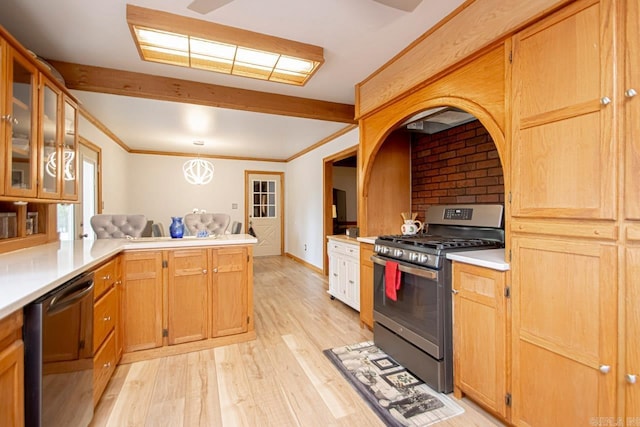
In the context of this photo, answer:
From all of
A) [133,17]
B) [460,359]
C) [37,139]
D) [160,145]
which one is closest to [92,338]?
[37,139]

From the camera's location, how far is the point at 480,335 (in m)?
1.71

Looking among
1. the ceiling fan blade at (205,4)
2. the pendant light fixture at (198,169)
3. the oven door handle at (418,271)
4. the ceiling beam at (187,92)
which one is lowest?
the oven door handle at (418,271)

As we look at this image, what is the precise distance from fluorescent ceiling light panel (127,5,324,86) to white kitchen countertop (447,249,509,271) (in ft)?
5.85

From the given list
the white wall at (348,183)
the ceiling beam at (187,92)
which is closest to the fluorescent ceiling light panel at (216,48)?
the ceiling beam at (187,92)

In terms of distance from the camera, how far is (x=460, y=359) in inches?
72.7

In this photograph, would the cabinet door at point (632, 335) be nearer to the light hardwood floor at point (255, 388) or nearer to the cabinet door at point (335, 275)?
the light hardwood floor at point (255, 388)

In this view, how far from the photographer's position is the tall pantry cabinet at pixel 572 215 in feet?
3.81

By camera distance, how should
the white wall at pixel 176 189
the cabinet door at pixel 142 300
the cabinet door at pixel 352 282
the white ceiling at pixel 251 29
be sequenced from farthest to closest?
the white wall at pixel 176 189
the cabinet door at pixel 352 282
the cabinet door at pixel 142 300
the white ceiling at pixel 251 29

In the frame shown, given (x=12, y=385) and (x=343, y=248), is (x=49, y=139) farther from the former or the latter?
(x=343, y=248)

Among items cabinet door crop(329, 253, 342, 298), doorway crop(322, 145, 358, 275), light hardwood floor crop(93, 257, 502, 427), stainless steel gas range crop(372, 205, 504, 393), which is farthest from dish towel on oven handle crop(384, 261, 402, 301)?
doorway crop(322, 145, 358, 275)

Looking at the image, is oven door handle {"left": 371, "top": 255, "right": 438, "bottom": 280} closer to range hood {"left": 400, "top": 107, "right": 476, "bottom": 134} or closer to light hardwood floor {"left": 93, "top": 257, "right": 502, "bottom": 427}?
light hardwood floor {"left": 93, "top": 257, "right": 502, "bottom": 427}

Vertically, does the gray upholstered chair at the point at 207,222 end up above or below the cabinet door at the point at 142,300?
above

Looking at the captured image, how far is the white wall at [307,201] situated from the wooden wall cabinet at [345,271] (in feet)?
4.77

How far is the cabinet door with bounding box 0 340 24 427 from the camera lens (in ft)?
3.08
